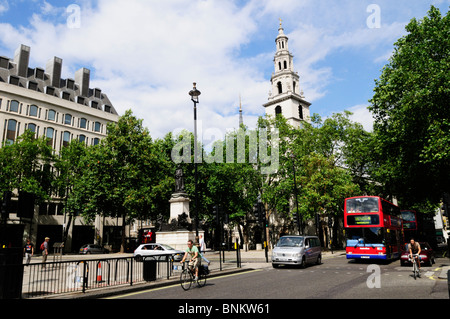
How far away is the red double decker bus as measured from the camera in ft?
63.7

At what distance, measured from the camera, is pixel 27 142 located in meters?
36.7

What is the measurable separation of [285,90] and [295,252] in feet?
148

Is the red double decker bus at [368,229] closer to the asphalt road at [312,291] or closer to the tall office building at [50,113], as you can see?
the asphalt road at [312,291]

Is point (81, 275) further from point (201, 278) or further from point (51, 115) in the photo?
point (51, 115)

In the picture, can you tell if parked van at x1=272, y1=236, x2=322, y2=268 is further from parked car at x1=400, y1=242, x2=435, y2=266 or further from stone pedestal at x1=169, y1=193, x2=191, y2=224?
stone pedestal at x1=169, y1=193, x2=191, y2=224

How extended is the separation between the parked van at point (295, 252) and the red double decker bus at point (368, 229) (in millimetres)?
2581

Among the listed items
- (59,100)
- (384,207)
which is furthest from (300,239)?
(59,100)

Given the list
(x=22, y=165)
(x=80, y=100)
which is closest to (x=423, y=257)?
(x=22, y=165)

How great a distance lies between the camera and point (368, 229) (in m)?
19.7
